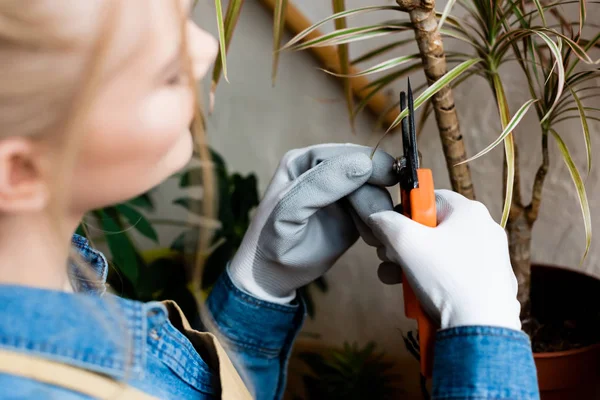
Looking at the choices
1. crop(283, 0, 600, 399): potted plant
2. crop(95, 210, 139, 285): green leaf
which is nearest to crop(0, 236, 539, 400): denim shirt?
crop(283, 0, 600, 399): potted plant

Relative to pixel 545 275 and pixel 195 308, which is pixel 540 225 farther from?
pixel 195 308

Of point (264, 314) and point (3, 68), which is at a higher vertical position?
point (3, 68)

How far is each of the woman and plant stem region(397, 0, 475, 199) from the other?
0.10 m

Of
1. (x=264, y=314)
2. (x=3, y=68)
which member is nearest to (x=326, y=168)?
(x=264, y=314)

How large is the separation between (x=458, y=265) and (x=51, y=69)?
0.38 m

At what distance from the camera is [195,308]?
1.09 m

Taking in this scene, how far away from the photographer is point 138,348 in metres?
0.47

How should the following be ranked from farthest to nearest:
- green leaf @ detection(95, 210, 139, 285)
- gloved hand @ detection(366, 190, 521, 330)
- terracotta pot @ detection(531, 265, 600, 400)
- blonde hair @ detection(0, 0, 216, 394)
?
green leaf @ detection(95, 210, 139, 285), terracotta pot @ detection(531, 265, 600, 400), gloved hand @ detection(366, 190, 521, 330), blonde hair @ detection(0, 0, 216, 394)

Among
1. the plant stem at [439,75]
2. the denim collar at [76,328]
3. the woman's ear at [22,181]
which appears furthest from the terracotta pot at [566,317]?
the woman's ear at [22,181]

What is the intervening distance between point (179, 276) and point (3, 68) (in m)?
0.81

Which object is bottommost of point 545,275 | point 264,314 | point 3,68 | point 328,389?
point 328,389

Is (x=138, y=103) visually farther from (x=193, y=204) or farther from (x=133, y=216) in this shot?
(x=193, y=204)

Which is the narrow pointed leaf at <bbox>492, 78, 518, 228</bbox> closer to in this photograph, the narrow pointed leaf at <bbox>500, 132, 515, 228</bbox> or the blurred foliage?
the narrow pointed leaf at <bbox>500, 132, 515, 228</bbox>

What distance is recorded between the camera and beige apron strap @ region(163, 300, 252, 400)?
0.57 meters
